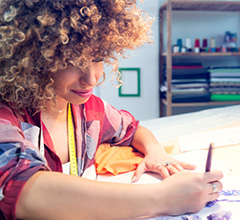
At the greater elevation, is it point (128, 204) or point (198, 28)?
point (198, 28)

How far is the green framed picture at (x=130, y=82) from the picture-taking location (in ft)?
8.30

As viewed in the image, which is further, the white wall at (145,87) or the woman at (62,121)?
the white wall at (145,87)

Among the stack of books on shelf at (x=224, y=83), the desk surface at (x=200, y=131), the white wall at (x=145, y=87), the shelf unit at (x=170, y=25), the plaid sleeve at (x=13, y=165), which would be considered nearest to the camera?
the plaid sleeve at (x=13, y=165)

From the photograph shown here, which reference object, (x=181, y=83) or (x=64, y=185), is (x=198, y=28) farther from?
(x=64, y=185)

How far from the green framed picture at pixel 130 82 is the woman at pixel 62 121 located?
167cm

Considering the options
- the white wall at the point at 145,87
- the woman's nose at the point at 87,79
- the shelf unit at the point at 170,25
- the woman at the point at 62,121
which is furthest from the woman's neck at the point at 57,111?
the white wall at the point at 145,87

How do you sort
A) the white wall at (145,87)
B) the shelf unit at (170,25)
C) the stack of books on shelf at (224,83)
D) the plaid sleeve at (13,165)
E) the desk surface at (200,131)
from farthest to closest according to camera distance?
the white wall at (145,87)
the stack of books on shelf at (224,83)
the shelf unit at (170,25)
the desk surface at (200,131)
the plaid sleeve at (13,165)

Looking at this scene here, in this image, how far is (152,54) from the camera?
2.51 m

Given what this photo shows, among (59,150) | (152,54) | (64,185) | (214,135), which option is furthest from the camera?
(152,54)

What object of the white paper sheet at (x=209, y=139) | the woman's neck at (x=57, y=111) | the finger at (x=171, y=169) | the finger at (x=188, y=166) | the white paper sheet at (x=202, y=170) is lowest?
the white paper sheet at (x=202, y=170)

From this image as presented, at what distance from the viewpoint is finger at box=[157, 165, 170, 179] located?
736 millimetres

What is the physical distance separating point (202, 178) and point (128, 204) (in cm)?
18

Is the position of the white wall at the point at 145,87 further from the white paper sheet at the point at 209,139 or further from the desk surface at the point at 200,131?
the white paper sheet at the point at 209,139

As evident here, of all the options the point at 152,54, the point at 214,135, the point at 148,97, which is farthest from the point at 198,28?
the point at 214,135
